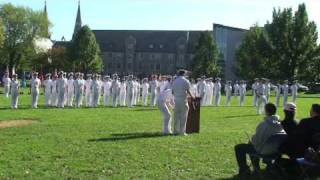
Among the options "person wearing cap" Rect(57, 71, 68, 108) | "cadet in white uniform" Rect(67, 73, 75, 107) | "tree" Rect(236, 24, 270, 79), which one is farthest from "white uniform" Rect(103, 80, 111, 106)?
"tree" Rect(236, 24, 270, 79)

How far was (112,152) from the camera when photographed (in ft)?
50.9

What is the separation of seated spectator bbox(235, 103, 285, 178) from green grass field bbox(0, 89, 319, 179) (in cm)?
46

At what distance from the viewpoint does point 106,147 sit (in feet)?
53.9

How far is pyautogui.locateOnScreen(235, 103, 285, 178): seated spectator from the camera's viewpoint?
12.3m

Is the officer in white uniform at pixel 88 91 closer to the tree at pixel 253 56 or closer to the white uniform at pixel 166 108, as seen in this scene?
the white uniform at pixel 166 108

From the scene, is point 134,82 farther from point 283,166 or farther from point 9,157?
point 283,166

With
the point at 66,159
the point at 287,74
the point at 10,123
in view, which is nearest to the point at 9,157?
the point at 66,159

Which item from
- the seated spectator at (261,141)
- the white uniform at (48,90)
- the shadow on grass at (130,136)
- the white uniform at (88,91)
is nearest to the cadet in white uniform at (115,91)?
the white uniform at (88,91)

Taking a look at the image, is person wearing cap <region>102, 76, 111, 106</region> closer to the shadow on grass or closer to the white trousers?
the shadow on grass

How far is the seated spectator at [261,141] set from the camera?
12336mm

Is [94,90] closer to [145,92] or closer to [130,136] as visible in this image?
[145,92]

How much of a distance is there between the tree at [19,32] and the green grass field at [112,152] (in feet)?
291

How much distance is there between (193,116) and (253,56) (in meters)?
73.0

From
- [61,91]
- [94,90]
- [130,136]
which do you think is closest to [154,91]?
[94,90]
